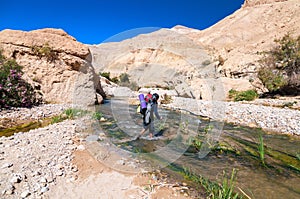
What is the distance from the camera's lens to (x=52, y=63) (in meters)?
15.2

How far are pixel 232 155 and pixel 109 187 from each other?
180 inches

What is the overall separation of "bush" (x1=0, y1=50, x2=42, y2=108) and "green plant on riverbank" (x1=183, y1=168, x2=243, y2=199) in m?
10.2

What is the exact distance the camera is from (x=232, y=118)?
12.8 m

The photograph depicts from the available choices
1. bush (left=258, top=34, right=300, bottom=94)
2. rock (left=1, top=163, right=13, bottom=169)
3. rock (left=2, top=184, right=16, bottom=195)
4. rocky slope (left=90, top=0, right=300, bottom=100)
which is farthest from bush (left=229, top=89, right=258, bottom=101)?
rock (left=2, top=184, right=16, bottom=195)

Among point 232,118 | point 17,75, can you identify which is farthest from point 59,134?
point 232,118

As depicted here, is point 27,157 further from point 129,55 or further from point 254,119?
point 129,55

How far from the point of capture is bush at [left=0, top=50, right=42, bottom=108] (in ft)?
32.4

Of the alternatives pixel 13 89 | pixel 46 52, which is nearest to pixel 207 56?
pixel 46 52

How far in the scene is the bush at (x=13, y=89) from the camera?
9.88 meters

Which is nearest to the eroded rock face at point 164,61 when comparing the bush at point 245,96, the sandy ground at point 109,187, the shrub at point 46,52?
the bush at point 245,96

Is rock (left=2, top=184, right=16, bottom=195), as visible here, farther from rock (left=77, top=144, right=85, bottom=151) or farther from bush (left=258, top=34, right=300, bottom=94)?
bush (left=258, top=34, right=300, bottom=94)

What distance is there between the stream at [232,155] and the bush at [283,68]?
12.3 metres

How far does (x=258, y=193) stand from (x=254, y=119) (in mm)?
9163

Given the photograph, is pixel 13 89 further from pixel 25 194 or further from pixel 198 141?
pixel 198 141
